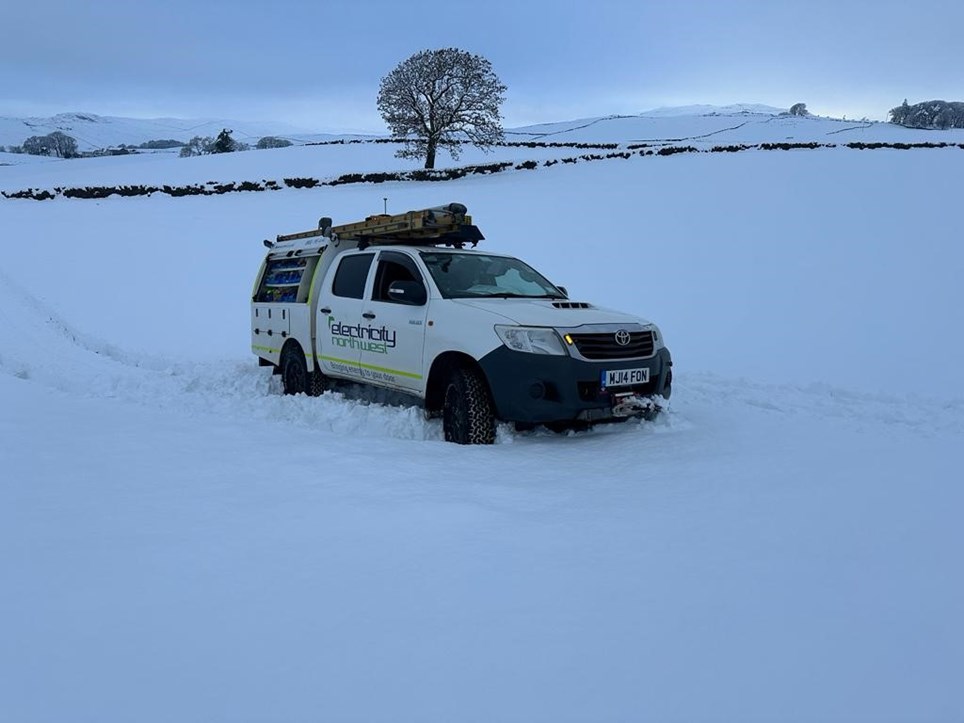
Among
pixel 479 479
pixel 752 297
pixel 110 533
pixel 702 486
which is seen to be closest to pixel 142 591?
pixel 110 533

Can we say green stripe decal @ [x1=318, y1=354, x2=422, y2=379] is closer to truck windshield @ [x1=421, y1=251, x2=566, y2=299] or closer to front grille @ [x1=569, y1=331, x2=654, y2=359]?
truck windshield @ [x1=421, y1=251, x2=566, y2=299]

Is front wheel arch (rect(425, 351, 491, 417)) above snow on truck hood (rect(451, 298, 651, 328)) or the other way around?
the other way around

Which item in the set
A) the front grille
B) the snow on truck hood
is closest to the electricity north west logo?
the snow on truck hood

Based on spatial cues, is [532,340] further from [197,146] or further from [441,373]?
[197,146]

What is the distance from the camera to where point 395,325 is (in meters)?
6.56

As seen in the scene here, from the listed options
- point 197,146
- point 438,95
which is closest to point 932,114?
point 438,95

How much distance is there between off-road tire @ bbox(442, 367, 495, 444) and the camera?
5473mm

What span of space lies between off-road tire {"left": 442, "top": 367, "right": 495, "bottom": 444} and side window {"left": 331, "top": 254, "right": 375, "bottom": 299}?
6.81ft

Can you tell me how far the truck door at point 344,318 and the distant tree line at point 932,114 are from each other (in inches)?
3357

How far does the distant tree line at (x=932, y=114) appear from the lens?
76438 millimetres

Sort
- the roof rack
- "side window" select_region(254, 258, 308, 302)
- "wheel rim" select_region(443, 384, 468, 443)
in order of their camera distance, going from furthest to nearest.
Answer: "side window" select_region(254, 258, 308, 302) → the roof rack → "wheel rim" select_region(443, 384, 468, 443)

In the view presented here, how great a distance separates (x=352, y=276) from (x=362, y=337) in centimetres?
85

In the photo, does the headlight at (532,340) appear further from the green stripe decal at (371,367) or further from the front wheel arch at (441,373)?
the green stripe decal at (371,367)

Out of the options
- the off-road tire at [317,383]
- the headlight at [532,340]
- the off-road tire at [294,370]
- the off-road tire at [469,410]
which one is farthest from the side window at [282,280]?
the headlight at [532,340]
